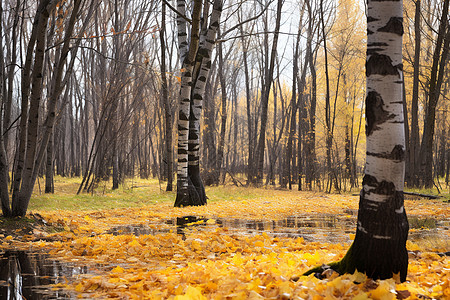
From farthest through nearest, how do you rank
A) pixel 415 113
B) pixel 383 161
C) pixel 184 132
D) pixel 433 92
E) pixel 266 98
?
pixel 266 98 → pixel 415 113 → pixel 433 92 → pixel 184 132 → pixel 383 161

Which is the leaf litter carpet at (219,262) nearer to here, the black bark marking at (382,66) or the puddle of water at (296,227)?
the puddle of water at (296,227)

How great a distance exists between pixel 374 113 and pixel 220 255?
2.14 m

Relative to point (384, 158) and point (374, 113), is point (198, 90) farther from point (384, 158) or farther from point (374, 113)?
point (384, 158)

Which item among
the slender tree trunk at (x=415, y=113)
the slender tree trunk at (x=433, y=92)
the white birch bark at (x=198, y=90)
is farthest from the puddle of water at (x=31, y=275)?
the slender tree trunk at (x=415, y=113)

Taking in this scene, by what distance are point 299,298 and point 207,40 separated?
8198mm

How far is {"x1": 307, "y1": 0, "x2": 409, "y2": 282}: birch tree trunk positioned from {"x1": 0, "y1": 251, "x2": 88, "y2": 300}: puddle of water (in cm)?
198

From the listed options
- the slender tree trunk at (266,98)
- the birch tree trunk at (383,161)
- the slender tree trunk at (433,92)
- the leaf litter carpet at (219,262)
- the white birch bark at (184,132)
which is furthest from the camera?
the slender tree trunk at (266,98)

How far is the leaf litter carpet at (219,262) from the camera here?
2072 mm

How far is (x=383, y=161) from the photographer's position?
7.63 feet

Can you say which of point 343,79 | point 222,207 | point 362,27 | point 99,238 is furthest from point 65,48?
point 343,79

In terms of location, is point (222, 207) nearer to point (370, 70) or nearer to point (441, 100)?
point (370, 70)

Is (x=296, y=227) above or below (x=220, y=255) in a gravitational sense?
below

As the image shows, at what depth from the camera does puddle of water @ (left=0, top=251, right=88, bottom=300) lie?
7.86 feet

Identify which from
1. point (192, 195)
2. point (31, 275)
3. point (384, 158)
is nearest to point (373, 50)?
point (384, 158)
